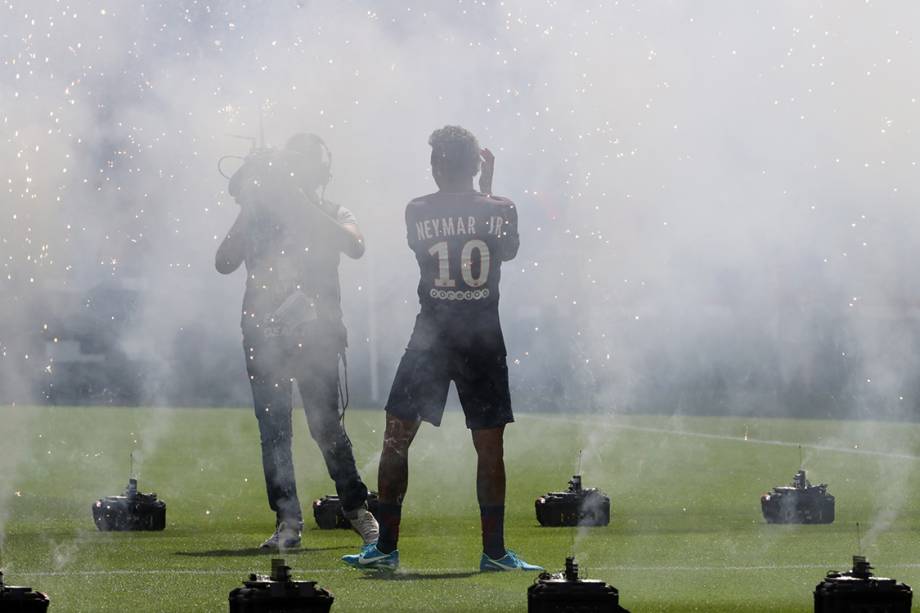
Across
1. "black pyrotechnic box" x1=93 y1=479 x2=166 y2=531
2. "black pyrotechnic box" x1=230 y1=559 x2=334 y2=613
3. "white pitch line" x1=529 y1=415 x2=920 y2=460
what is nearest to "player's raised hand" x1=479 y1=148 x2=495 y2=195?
"black pyrotechnic box" x1=230 y1=559 x2=334 y2=613

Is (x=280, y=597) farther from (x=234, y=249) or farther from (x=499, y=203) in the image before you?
(x=234, y=249)

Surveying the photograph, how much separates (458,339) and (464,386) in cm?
21

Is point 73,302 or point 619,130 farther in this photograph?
point 73,302

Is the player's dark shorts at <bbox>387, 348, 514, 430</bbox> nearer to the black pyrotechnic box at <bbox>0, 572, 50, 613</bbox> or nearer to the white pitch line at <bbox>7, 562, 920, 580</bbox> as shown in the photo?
the white pitch line at <bbox>7, 562, 920, 580</bbox>

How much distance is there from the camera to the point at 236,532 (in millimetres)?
10812

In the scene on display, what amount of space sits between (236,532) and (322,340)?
6.36ft

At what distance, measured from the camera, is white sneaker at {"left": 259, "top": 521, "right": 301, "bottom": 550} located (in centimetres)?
957

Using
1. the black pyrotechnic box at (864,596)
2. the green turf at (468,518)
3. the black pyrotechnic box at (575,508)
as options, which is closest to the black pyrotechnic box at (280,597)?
the green turf at (468,518)

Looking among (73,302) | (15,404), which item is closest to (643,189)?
(73,302)

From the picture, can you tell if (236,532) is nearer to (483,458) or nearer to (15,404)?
(483,458)

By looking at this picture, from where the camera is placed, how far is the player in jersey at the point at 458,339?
332 inches

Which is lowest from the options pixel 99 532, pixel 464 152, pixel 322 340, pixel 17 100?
pixel 99 532

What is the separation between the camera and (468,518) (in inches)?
465

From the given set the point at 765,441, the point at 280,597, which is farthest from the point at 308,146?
the point at 765,441
